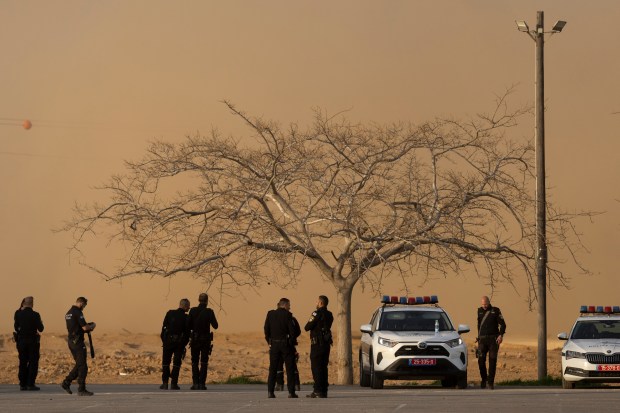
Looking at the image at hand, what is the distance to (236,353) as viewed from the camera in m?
69.2

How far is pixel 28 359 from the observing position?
30250 mm

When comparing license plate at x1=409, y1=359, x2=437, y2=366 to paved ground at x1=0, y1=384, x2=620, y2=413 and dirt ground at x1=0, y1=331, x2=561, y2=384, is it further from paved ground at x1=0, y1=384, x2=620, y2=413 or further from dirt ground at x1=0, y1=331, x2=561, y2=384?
dirt ground at x1=0, y1=331, x2=561, y2=384

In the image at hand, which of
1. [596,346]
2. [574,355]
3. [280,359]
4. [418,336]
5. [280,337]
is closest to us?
[280,337]

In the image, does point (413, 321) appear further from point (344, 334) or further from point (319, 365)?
point (344, 334)

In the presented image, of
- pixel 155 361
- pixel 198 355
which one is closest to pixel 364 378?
pixel 198 355

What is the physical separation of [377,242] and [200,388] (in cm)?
848

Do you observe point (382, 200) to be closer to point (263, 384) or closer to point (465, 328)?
point (263, 384)

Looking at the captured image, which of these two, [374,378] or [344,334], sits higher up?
[344,334]

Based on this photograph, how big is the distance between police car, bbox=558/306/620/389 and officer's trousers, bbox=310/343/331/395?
602 centimetres

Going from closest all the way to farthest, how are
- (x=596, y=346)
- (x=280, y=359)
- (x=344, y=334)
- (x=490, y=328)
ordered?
(x=280, y=359) → (x=596, y=346) → (x=490, y=328) → (x=344, y=334)

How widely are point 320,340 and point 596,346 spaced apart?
6732mm

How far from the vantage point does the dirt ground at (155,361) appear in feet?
164

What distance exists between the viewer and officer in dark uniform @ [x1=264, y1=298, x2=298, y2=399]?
26.0 m

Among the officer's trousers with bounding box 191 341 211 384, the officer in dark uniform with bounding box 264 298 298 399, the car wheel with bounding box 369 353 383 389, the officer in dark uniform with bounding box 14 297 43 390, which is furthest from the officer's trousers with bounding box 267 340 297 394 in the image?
the officer in dark uniform with bounding box 14 297 43 390
